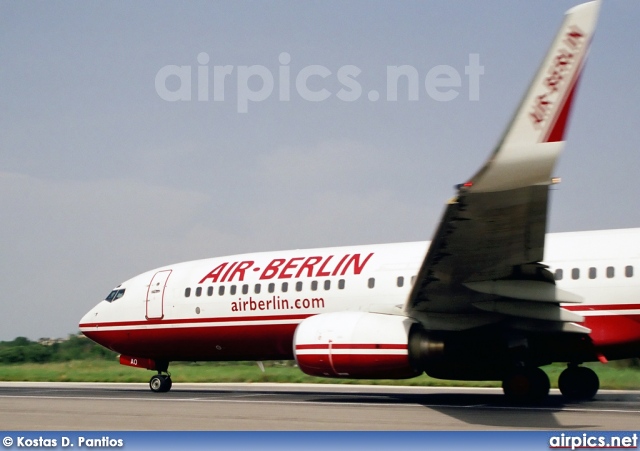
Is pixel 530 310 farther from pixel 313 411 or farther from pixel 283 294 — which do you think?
pixel 283 294

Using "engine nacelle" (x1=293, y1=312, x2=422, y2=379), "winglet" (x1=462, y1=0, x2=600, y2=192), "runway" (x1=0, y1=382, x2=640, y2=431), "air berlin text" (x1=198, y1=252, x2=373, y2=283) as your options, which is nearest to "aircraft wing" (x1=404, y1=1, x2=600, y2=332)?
"winglet" (x1=462, y1=0, x2=600, y2=192)

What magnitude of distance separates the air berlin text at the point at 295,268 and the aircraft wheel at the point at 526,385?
3.83 m

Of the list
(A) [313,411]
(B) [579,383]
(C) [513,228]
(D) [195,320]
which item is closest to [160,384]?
(D) [195,320]

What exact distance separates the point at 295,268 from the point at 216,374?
10.5 m

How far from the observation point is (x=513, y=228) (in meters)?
11.7

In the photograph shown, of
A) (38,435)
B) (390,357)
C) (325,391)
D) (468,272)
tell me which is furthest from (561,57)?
(325,391)

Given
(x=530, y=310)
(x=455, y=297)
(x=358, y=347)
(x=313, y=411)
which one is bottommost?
(x=313, y=411)

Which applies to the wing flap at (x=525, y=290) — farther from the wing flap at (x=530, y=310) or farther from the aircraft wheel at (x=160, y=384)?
the aircraft wheel at (x=160, y=384)

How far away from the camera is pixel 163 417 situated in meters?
13.4

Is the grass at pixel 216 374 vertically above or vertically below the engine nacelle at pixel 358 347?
below

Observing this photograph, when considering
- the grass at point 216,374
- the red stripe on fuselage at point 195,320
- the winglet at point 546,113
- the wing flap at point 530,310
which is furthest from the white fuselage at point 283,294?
the grass at point 216,374

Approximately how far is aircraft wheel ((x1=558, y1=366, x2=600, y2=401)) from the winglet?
7.89 m

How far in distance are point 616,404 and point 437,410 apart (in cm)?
361

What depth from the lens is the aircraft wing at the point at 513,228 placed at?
31.9ft
